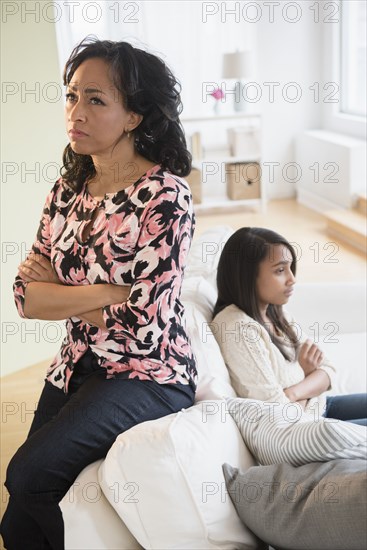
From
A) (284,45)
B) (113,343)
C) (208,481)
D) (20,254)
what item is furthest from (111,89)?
(284,45)

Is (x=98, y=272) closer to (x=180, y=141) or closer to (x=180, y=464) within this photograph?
(x=180, y=141)

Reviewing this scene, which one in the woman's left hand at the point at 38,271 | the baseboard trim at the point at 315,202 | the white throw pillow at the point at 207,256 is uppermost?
the woman's left hand at the point at 38,271

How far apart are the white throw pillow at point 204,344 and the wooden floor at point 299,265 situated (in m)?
0.89

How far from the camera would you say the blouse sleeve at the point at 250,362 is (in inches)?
81.1

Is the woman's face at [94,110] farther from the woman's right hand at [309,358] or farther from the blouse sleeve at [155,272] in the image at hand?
the woman's right hand at [309,358]

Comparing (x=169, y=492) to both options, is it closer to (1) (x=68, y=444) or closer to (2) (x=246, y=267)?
(1) (x=68, y=444)

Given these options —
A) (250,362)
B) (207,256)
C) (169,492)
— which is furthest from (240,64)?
(169,492)

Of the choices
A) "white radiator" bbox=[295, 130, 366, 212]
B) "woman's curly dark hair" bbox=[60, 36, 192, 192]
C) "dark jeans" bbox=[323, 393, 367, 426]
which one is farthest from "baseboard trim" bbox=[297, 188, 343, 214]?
"woman's curly dark hair" bbox=[60, 36, 192, 192]

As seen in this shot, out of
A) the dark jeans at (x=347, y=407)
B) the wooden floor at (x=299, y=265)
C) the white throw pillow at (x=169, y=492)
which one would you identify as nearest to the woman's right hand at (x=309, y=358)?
the dark jeans at (x=347, y=407)

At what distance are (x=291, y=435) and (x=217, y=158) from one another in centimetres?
604

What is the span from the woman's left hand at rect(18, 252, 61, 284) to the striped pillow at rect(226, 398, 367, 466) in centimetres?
51

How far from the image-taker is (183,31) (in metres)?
7.65

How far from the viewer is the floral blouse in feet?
5.54

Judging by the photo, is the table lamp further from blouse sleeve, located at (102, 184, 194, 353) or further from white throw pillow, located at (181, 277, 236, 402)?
blouse sleeve, located at (102, 184, 194, 353)
